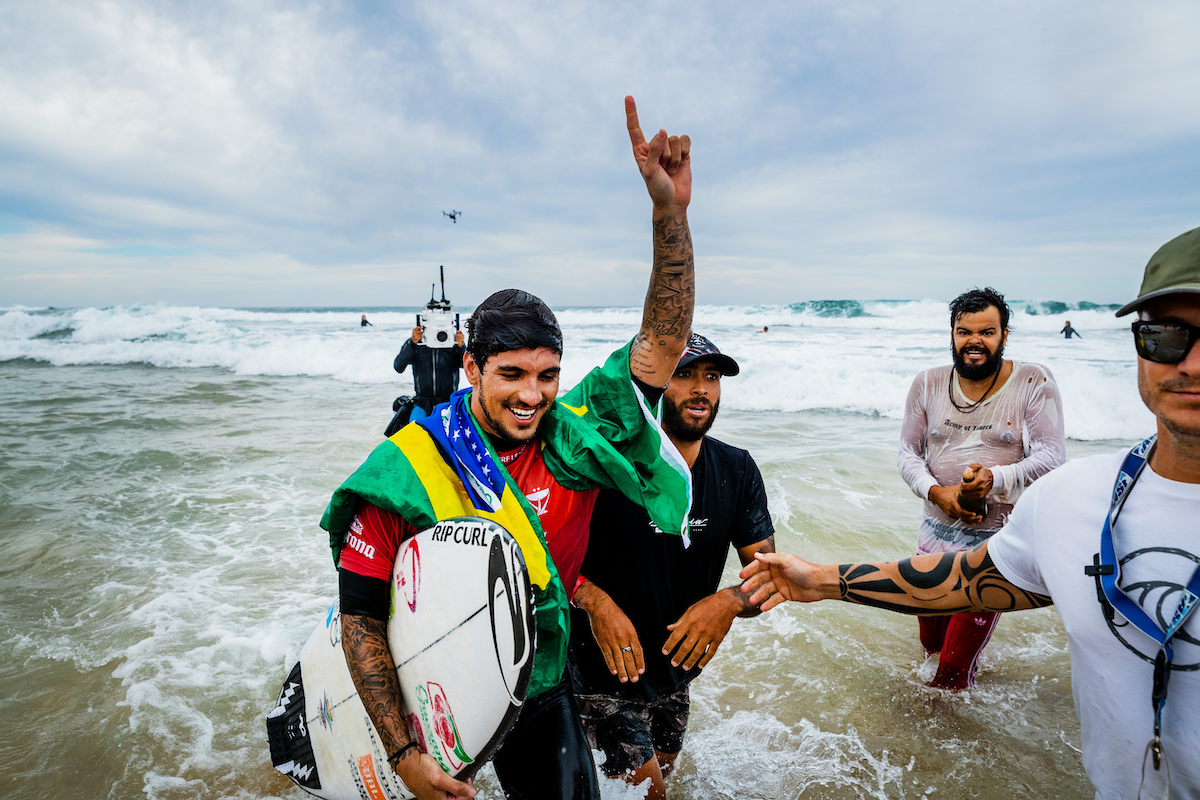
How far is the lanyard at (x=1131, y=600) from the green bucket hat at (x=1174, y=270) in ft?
1.21

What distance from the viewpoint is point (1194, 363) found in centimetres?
125

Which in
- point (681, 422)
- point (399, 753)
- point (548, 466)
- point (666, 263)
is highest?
point (666, 263)

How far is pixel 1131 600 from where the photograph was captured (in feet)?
4.38

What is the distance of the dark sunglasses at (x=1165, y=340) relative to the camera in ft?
4.15

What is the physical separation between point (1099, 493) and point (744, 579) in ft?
3.74

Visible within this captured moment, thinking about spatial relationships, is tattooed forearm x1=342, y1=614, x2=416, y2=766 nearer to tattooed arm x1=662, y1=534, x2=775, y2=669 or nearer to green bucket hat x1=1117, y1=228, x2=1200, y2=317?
tattooed arm x1=662, y1=534, x2=775, y2=669

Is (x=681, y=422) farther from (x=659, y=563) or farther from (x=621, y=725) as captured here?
(x=621, y=725)

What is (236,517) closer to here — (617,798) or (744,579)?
(617,798)

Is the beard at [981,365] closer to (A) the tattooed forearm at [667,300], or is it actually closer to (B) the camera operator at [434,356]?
(A) the tattooed forearm at [667,300]

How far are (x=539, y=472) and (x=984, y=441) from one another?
261 cm

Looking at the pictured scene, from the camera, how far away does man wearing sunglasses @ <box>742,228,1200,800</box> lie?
1.27m

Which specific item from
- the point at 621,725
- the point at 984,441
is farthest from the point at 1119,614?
the point at 984,441

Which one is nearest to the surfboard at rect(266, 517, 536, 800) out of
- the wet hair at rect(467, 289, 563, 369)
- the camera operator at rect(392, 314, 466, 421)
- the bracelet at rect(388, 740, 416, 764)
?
the bracelet at rect(388, 740, 416, 764)

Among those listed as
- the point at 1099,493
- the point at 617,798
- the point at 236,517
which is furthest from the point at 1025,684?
the point at 236,517
